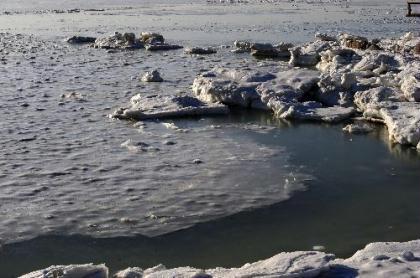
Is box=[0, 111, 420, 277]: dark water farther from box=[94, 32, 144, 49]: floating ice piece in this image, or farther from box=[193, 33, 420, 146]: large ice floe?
box=[94, 32, 144, 49]: floating ice piece

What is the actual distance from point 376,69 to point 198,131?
6493mm

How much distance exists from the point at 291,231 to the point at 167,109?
6.20 metres

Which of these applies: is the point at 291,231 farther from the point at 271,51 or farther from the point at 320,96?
the point at 271,51

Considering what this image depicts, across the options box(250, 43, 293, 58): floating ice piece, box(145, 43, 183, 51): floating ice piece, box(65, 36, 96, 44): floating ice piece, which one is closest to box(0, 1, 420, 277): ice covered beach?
box(250, 43, 293, 58): floating ice piece

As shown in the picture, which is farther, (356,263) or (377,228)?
(377,228)

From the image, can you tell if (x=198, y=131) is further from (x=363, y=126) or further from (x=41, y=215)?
(x=41, y=215)

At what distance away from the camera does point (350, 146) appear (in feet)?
34.7

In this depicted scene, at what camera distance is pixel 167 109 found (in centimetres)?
1273

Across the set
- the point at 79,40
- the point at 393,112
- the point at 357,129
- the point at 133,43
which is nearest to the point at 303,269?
the point at 357,129

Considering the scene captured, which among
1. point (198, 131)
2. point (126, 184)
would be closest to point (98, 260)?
point (126, 184)

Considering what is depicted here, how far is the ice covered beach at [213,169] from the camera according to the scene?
6.54 m

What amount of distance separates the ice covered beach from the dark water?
2 centimetres

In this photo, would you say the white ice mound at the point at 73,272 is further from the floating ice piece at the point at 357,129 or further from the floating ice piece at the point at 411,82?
the floating ice piece at the point at 411,82

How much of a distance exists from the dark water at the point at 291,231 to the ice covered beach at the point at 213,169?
2cm
